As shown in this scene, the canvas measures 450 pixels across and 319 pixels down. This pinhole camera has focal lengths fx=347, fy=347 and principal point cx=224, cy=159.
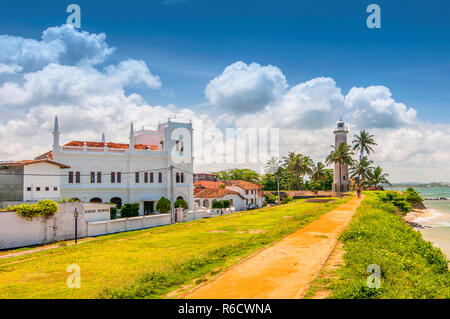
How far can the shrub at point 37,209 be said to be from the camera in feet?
69.6

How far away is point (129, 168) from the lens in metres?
36.7

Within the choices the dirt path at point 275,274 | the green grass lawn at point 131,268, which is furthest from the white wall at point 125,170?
the dirt path at point 275,274

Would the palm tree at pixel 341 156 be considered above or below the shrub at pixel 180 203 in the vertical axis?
above

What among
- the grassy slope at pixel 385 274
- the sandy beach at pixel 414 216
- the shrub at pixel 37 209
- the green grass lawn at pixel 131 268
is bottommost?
the sandy beach at pixel 414 216

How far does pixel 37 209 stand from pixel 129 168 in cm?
1514

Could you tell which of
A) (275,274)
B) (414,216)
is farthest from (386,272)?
(414,216)

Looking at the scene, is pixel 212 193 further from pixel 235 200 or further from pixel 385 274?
pixel 385 274

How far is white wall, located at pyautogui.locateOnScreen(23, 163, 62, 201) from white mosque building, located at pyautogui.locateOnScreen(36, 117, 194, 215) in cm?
446

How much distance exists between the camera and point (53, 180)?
27.9m

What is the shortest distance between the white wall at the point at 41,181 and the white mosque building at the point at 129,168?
14.6 ft

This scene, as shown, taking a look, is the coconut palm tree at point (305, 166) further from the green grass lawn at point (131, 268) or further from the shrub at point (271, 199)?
the green grass lawn at point (131, 268)
